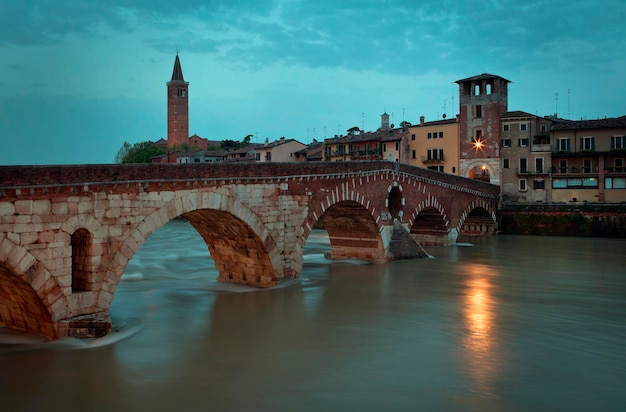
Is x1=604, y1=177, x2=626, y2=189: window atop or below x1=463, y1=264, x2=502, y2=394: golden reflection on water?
atop

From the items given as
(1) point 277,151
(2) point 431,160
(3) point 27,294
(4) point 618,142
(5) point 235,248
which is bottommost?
(3) point 27,294

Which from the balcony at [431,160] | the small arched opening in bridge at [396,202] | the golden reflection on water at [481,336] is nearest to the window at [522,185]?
the balcony at [431,160]

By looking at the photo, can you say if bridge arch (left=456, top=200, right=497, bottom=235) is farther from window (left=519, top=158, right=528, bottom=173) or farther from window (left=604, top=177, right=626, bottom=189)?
window (left=604, top=177, right=626, bottom=189)

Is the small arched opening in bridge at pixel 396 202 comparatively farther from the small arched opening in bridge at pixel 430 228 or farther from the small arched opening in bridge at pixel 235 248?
the small arched opening in bridge at pixel 235 248

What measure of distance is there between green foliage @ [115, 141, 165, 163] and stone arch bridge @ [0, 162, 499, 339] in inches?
2178

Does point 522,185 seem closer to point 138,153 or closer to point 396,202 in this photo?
point 396,202

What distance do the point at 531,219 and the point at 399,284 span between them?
20035 millimetres

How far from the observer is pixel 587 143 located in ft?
130

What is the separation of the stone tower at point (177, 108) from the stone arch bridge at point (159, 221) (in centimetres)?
8337

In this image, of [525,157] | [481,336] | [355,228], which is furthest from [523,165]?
[481,336]

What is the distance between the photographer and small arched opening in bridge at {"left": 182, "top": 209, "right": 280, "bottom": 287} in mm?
18709

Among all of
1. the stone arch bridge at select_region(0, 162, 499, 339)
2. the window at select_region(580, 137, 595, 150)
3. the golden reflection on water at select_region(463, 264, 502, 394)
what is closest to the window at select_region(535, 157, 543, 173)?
the window at select_region(580, 137, 595, 150)

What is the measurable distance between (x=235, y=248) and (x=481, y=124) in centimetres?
2762

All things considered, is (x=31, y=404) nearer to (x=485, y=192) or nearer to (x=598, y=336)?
(x=598, y=336)
